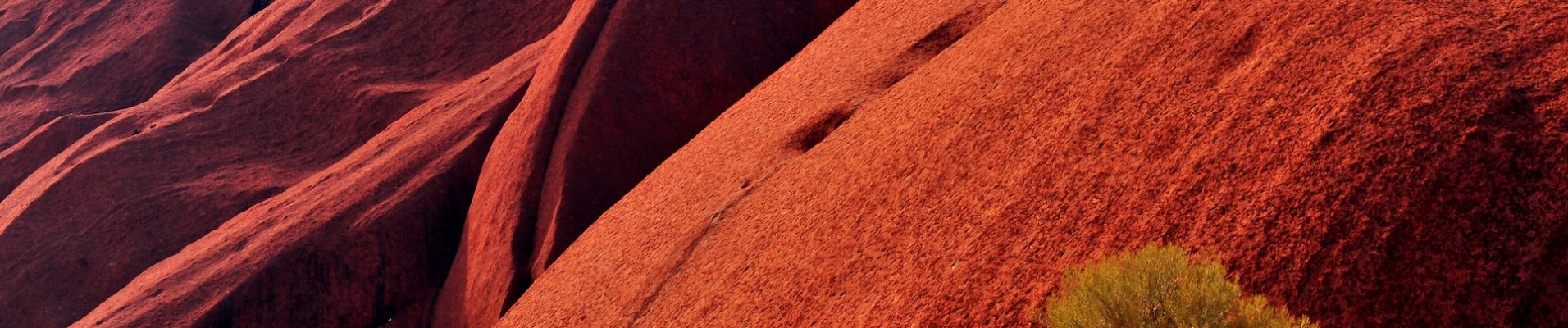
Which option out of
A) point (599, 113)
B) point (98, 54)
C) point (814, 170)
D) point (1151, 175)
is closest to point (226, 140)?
point (599, 113)

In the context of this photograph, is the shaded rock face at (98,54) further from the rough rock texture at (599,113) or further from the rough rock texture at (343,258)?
the rough rock texture at (599,113)

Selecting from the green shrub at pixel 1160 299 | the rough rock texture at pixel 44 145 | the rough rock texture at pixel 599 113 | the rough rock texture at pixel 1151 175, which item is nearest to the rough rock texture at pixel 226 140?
the rough rock texture at pixel 44 145

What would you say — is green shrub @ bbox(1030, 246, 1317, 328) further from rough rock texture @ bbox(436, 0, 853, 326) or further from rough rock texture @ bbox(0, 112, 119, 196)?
rough rock texture @ bbox(0, 112, 119, 196)

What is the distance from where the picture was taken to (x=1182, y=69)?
7430 mm

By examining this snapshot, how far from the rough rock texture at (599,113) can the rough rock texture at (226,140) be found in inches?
167

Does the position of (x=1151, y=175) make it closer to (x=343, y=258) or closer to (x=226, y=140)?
(x=343, y=258)

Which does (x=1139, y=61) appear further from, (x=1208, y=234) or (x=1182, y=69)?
(x=1208, y=234)

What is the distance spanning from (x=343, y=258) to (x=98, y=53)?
16.0 metres

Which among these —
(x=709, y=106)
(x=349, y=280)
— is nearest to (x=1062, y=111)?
(x=709, y=106)

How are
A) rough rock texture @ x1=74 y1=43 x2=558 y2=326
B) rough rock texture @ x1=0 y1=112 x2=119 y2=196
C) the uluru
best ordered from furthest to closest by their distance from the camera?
rough rock texture @ x1=0 y1=112 x2=119 y2=196 → rough rock texture @ x1=74 y1=43 x2=558 y2=326 → the uluru

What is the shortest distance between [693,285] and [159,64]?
70.0 feet

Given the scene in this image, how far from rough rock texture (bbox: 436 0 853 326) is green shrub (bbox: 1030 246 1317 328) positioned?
878cm

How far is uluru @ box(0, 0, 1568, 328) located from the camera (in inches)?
226

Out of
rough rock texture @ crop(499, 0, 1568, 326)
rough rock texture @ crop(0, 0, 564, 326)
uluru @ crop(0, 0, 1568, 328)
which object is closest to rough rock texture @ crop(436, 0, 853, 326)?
uluru @ crop(0, 0, 1568, 328)
